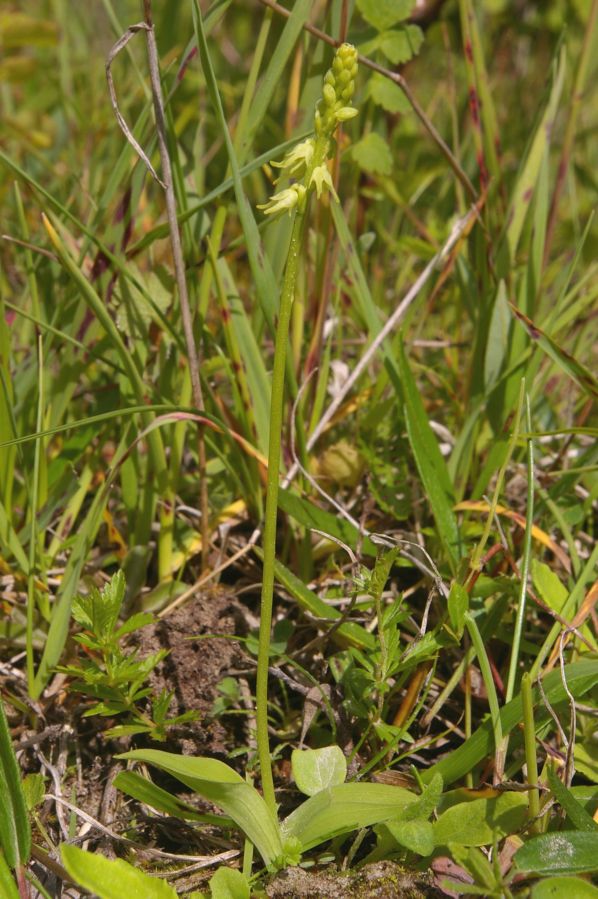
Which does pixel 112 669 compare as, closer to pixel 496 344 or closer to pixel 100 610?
pixel 100 610

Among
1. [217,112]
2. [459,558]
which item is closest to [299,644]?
[459,558]

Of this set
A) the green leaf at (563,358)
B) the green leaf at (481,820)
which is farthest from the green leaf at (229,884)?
the green leaf at (563,358)

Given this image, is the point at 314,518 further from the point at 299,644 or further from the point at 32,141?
the point at 32,141

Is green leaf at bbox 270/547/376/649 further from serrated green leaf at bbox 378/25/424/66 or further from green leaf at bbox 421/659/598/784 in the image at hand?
serrated green leaf at bbox 378/25/424/66

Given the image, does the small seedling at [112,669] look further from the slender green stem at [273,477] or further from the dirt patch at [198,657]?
the slender green stem at [273,477]

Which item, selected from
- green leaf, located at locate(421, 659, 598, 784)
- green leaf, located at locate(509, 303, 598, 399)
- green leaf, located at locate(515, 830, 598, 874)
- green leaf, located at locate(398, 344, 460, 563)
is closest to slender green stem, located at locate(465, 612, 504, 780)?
green leaf, located at locate(421, 659, 598, 784)

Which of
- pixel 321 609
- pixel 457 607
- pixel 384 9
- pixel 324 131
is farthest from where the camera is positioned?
pixel 384 9

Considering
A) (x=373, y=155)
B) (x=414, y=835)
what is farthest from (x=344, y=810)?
(x=373, y=155)
